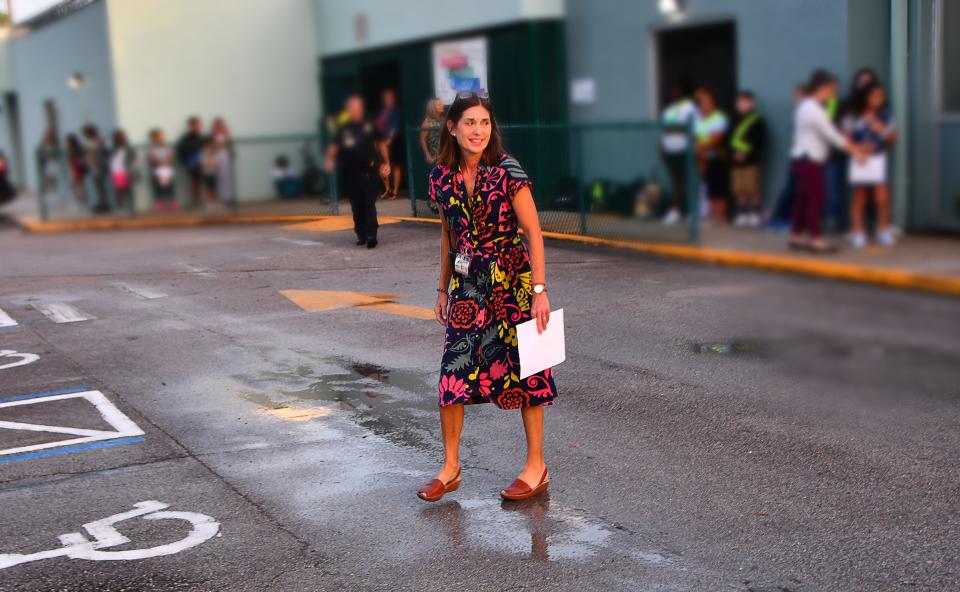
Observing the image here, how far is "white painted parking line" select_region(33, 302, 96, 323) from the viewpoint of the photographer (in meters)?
6.33

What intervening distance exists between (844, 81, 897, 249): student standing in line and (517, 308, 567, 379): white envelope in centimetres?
225

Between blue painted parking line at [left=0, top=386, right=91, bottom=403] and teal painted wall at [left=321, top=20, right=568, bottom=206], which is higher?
teal painted wall at [left=321, top=20, right=568, bottom=206]

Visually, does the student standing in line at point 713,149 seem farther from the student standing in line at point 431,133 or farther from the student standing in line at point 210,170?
the student standing in line at point 210,170

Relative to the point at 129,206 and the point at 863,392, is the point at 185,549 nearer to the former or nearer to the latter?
the point at 129,206

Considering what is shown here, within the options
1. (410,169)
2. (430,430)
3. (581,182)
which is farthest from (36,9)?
(430,430)

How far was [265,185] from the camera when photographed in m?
4.03

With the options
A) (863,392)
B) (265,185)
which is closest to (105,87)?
(265,185)

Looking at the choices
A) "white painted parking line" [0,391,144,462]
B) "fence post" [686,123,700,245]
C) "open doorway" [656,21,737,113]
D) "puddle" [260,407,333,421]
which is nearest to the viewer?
"open doorway" [656,21,737,113]

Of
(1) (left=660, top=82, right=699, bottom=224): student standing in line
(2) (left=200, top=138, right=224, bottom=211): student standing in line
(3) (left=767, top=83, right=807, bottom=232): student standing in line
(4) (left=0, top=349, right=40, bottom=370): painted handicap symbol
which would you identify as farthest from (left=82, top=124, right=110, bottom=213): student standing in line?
(3) (left=767, top=83, right=807, bottom=232): student standing in line

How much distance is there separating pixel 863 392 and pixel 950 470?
2329 millimetres

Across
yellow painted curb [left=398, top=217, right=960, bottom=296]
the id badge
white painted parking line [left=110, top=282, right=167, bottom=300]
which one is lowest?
white painted parking line [left=110, top=282, right=167, bottom=300]

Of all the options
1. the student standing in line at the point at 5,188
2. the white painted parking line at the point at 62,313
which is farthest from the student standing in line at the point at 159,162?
the student standing in line at the point at 5,188

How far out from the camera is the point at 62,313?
658 centimetres

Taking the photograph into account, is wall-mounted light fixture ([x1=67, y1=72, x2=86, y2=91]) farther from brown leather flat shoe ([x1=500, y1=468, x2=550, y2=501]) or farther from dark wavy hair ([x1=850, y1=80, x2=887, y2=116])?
dark wavy hair ([x1=850, y1=80, x2=887, y2=116])
